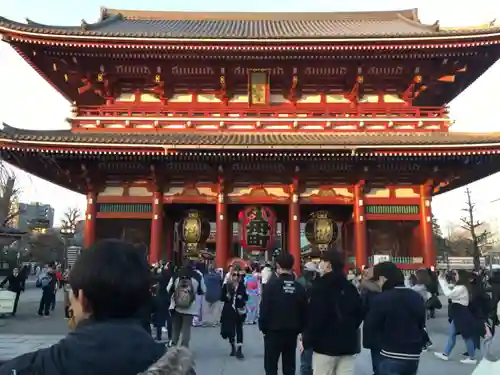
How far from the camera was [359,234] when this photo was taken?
1656 centimetres

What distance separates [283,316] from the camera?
5449mm

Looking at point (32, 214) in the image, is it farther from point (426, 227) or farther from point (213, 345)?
point (213, 345)

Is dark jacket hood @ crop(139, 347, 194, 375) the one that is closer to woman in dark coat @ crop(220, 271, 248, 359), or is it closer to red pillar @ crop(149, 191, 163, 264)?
woman in dark coat @ crop(220, 271, 248, 359)

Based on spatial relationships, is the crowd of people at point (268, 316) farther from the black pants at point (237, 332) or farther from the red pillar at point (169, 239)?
the red pillar at point (169, 239)

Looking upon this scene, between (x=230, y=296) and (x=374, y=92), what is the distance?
12.4 meters

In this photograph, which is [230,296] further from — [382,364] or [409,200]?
[409,200]

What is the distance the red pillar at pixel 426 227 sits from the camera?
1633 centimetres

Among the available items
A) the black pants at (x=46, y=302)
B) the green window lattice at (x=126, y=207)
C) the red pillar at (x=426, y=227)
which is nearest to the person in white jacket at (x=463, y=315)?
the red pillar at (x=426, y=227)

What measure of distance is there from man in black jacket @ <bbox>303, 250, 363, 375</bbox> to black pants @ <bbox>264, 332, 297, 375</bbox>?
2.24ft

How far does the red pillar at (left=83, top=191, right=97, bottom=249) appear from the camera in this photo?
54.5ft

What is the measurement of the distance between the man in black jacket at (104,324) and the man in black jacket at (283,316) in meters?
3.82

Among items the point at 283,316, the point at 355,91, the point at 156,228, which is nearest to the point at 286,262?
the point at 283,316

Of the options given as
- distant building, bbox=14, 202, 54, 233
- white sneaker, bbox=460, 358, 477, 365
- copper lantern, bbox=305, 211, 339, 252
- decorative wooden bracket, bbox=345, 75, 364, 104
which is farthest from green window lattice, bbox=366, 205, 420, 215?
distant building, bbox=14, 202, 54, 233

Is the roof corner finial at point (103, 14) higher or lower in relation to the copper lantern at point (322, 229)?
higher
